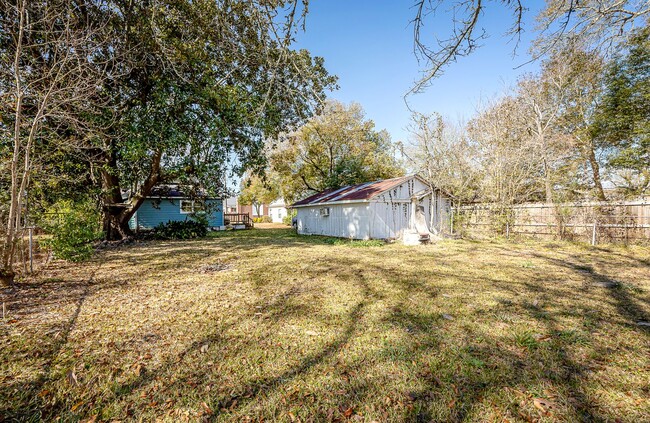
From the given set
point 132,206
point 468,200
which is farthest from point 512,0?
point 132,206

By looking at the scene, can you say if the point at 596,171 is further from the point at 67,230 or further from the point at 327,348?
the point at 67,230

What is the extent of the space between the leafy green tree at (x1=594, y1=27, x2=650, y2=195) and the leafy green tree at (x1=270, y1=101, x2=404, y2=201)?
13487 mm

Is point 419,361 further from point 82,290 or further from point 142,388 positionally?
point 82,290

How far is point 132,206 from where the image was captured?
1312 centimetres

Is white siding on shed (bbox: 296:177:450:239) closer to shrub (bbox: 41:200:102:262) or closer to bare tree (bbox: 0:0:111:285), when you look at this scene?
shrub (bbox: 41:200:102:262)

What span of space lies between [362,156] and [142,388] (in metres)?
21.7

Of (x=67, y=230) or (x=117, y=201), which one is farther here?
(x=117, y=201)

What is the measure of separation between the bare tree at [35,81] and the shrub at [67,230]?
0.61 m

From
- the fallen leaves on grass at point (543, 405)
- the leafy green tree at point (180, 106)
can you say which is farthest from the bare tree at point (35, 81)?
the fallen leaves on grass at point (543, 405)

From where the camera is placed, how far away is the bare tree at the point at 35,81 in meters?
4.88

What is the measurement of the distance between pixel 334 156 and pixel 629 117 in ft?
53.9

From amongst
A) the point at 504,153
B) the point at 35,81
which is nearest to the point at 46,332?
the point at 35,81

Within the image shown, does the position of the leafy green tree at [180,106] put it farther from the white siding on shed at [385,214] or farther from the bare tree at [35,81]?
the white siding on shed at [385,214]

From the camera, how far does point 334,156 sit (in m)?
23.0
